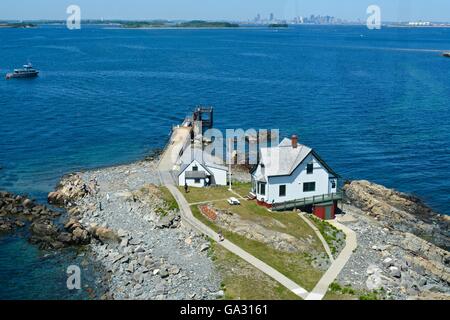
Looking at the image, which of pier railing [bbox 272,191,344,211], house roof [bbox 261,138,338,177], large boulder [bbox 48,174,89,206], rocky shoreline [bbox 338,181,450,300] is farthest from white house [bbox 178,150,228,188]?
rocky shoreline [bbox 338,181,450,300]

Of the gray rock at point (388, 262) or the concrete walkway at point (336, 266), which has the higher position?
the concrete walkway at point (336, 266)

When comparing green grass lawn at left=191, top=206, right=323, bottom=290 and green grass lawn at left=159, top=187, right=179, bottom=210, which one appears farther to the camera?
green grass lawn at left=159, top=187, right=179, bottom=210

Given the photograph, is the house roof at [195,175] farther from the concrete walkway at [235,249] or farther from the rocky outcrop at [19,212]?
the rocky outcrop at [19,212]

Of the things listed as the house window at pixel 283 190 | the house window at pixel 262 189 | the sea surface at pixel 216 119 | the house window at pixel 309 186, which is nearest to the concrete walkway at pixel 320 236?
the house window at pixel 283 190

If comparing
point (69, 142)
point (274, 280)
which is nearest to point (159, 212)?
point (274, 280)

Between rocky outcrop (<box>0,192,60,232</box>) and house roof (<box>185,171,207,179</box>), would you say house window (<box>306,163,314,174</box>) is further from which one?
rocky outcrop (<box>0,192,60,232</box>)
